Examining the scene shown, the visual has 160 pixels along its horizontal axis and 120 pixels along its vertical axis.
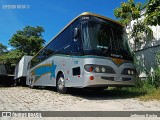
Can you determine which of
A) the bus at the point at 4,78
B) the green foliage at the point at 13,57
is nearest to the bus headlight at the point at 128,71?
the bus at the point at 4,78

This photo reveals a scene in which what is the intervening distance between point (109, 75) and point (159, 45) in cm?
442

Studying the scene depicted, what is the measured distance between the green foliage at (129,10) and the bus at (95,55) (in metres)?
3.07

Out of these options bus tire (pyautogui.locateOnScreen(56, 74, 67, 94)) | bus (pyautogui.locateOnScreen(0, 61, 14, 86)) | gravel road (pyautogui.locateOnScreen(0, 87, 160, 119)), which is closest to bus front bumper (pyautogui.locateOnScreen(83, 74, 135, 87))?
gravel road (pyautogui.locateOnScreen(0, 87, 160, 119))

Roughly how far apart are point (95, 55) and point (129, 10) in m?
5.85

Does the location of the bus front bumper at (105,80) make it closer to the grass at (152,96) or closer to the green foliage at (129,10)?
the grass at (152,96)

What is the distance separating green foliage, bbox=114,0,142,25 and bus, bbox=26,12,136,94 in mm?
3072

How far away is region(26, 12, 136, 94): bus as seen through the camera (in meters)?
8.18

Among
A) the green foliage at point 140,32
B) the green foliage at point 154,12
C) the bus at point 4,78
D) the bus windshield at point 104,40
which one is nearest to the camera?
the bus windshield at point 104,40

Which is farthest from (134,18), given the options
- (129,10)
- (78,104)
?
(78,104)

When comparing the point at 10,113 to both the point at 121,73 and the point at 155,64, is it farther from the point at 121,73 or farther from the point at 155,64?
the point at 155,64

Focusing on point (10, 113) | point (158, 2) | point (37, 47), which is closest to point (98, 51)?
point (158, 2)

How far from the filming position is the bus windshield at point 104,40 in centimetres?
836

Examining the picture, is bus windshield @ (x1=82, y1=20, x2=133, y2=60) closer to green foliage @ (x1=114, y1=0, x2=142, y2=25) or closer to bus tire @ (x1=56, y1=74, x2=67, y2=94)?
bus tire @ (x1=56, y1=74, x2=67, y2=94)

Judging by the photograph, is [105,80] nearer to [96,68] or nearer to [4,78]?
[96,68]
